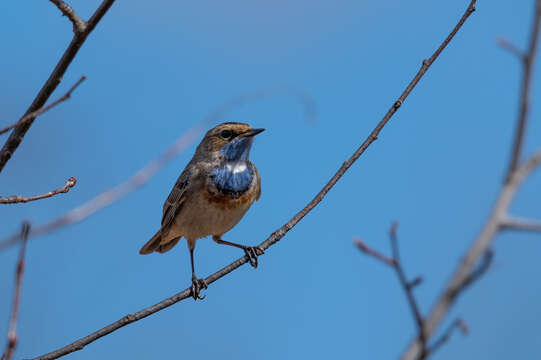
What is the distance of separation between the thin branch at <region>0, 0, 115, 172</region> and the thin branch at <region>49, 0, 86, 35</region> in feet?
0.08

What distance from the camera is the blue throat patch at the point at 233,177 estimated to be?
612 cm

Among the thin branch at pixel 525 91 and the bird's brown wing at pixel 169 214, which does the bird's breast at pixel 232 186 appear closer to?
the bird's brown wing at pixel 169 214

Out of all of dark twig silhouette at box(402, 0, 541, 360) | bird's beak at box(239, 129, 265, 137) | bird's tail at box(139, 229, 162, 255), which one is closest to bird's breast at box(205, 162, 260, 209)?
bird's beak at box(239, 129, 265, 137)

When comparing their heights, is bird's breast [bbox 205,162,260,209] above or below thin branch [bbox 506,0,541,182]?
above

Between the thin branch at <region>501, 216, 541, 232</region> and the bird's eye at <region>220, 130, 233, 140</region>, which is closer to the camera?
the thin branch at <region>501, 216, 541, 232</region>

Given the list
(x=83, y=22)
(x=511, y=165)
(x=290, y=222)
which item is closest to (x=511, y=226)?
(x=511, y=165)

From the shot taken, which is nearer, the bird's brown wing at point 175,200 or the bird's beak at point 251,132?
the bird's beak at point 251,132

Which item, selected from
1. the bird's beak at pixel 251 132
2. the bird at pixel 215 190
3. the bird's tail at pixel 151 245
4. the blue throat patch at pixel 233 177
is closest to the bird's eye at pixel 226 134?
the bird at pixel 215 190

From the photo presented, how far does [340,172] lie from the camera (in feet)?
12.5

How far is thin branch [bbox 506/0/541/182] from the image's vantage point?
9.77 feet

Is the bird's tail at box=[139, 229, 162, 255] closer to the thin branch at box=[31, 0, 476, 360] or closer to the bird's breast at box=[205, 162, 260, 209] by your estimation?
the bird's breast at box=[205, 162, 260, 209]

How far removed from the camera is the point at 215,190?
612cm

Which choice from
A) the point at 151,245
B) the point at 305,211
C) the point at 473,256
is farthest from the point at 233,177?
the point at 473,256

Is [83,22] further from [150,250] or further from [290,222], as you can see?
[150,250]
